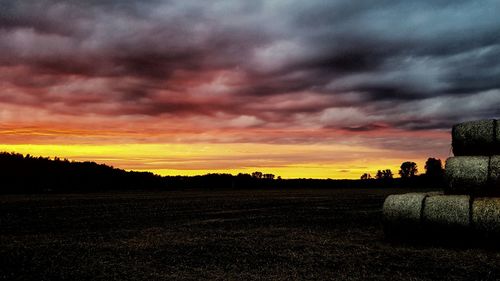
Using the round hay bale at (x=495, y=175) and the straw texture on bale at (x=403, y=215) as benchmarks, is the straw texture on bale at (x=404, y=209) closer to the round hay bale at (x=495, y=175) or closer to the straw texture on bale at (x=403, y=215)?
the straw texture on bale at (x=403, y=215)

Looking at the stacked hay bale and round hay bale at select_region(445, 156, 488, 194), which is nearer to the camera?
the stacked hay bale

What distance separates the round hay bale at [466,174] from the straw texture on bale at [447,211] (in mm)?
511

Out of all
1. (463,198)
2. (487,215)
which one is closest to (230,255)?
(463,198)

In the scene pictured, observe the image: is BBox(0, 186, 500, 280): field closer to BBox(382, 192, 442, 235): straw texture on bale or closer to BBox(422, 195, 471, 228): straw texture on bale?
BBox(382, 192, 442, 235): straw texture on bale

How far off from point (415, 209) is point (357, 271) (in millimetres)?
3338

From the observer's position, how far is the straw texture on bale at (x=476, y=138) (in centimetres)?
1000

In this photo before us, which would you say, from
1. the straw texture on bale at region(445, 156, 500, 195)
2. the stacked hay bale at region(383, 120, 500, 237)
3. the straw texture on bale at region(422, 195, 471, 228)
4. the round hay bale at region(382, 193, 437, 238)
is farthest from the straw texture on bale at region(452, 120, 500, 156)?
the round hay bale at region(382, 193, 437, 238)

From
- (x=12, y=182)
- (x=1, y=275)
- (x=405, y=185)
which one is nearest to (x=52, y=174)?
(x=12, y=182)

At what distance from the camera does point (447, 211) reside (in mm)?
9539

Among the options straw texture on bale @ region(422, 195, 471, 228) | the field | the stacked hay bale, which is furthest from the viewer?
A: straw texture on bale @ region(422, 195, 471, 228)

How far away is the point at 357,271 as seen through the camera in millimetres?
7277

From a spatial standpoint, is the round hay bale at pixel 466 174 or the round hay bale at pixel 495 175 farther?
the round hay bale at pixel 466 174

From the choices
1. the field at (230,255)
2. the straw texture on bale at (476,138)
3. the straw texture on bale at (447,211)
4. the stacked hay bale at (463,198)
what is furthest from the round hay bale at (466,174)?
the field at (230,255)

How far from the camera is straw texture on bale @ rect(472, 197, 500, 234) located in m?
8.91
